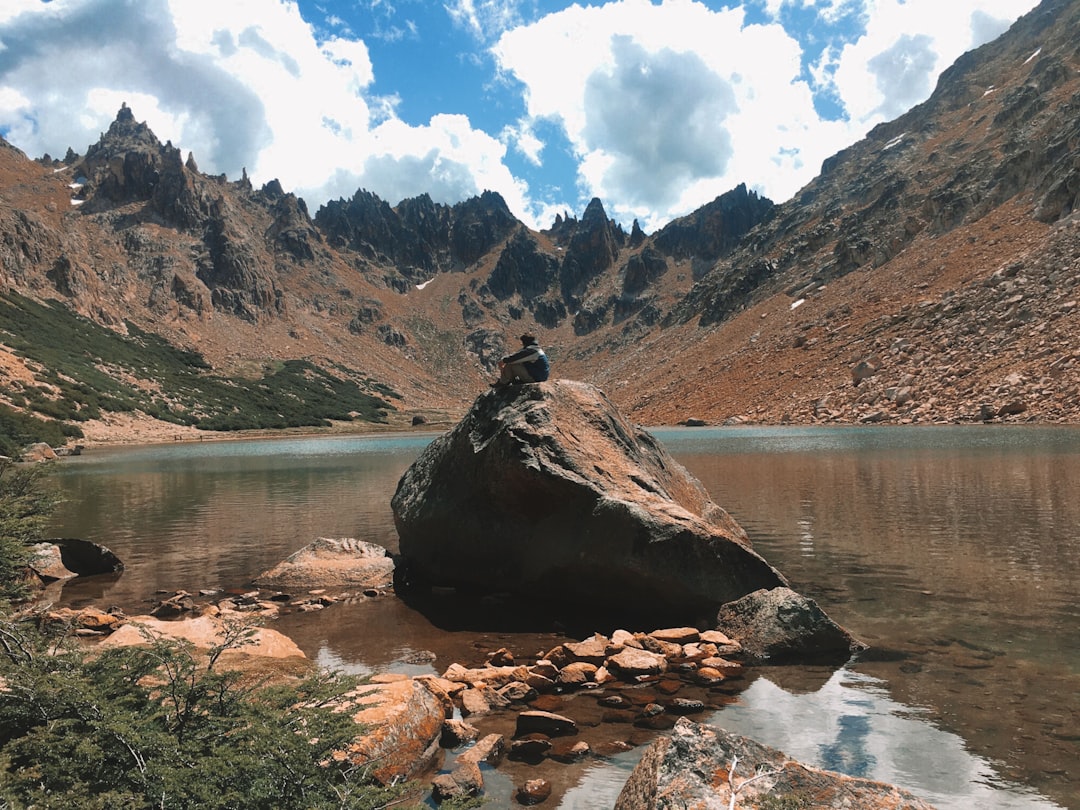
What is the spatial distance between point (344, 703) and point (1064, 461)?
34.9m

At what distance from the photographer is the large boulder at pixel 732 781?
490 cm

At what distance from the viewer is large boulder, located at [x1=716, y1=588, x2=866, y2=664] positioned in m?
10.4

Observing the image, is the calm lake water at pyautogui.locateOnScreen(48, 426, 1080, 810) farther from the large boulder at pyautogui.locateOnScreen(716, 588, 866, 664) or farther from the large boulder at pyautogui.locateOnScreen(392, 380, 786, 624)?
the large boulder at pyautogui.locateOnScreen(392, 380, 786, 624)

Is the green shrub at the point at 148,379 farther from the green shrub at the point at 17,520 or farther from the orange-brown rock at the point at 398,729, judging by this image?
the orange-brown rock at the point at 398,729

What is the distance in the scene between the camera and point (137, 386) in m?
130

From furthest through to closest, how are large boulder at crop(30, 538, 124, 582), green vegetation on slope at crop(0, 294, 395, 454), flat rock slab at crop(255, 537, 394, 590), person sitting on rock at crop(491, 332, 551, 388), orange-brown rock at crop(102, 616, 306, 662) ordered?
green vegetation on slope at crop(0, 294, 395, 454) < large boulder at crop(30, 538, 124, 582) < flat rock slab at crop(255, 537, 394, 590) < person sitting on rock at crop(491, 332, 551, 388) < orange-brown rock at crop(102, 616, 306, 662)

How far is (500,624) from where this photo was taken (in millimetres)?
13242

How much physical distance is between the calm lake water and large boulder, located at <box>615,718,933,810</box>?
1503 mm

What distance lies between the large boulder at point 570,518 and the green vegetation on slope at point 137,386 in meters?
70.0

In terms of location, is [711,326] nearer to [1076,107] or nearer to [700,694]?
[1076,107]

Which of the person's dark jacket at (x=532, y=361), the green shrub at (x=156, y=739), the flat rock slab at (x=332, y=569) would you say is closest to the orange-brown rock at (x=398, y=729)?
the green shrub at (x=156, y=739)

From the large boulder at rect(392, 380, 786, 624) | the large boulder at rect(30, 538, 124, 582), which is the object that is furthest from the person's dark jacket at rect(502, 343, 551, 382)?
the large boulder at rect(30, 538, 124, 582)

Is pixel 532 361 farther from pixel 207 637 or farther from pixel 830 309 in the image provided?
pixel 830 309

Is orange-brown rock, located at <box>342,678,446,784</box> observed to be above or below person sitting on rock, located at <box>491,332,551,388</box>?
below
